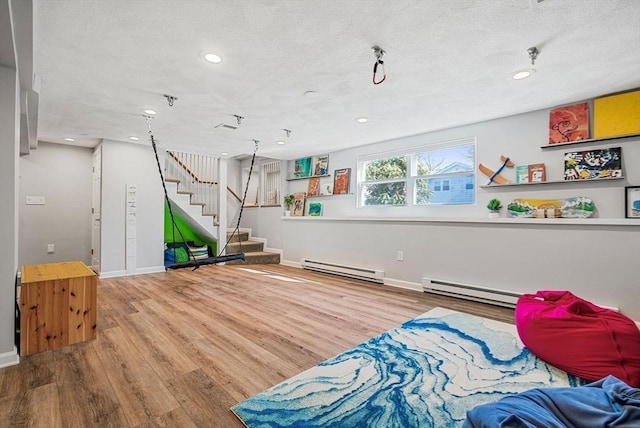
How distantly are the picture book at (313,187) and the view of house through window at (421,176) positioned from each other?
3.22 feet

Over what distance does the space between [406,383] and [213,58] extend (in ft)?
9.01

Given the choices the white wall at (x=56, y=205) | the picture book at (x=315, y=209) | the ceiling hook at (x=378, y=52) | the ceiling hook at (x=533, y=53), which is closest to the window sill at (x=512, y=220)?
the picture book at (x=315, y=209)

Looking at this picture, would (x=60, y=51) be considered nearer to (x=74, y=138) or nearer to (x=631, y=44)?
(x=74, y=138)

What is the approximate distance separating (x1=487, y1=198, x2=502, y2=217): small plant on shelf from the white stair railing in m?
5.13

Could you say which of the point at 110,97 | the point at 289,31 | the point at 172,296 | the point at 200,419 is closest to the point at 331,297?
the point at 172,296

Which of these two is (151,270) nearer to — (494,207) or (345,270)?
(345,270)

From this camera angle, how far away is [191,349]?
2.35 metres

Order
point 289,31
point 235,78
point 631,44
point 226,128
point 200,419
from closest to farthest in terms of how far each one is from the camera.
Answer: point 200,419 → point 289,31 → point 631,44 → point 235,78 → point 226,128

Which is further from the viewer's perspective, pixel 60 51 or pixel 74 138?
pixel 74 138

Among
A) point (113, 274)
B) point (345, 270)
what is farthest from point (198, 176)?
point (345, 270)

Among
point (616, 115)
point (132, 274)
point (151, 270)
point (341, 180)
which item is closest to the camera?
point (616, 115)

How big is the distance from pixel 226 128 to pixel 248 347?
3001 millimetres

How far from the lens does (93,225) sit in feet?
17.7

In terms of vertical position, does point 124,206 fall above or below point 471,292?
above
